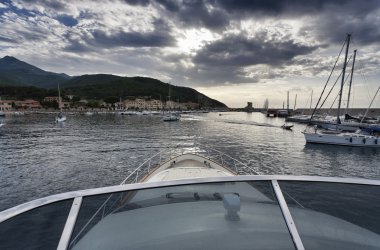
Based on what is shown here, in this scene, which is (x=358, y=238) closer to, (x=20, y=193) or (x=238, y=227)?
(x=238, y=227)

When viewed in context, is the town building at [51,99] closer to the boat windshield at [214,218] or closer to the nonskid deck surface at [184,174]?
the nonskid deck surface at [184,174]

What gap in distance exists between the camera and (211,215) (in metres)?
2.43

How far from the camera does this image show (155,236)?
7.21ft

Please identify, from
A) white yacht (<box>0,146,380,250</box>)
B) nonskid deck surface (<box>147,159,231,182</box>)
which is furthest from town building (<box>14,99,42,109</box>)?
white yacht (<box>0,146,380,250</box>)

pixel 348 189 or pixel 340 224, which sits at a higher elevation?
pixel 348 189

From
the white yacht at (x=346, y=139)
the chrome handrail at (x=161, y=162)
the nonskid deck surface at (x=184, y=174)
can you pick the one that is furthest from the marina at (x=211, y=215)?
the white yacht at (x=346, y=139)

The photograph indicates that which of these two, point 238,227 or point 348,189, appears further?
point 348,189

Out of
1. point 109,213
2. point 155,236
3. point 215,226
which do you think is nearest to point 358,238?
point 215,226

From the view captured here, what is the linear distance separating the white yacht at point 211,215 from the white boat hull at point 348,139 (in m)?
33.3

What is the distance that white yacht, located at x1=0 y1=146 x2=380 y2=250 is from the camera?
6.65 ft

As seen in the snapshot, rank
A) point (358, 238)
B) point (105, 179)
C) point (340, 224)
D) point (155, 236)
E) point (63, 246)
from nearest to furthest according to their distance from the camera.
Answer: point (63, 246) → point (155, 236) → point (358, 238) → point (340, 224) → point (105, 179)

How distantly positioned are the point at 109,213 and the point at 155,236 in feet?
2.74

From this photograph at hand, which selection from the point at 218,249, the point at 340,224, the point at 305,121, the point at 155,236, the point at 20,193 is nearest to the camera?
the point at 218,249

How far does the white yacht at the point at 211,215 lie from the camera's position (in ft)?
6.65
